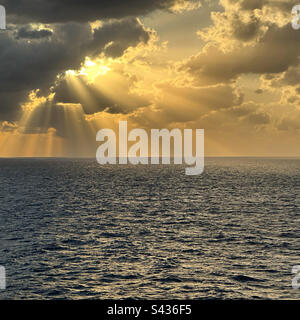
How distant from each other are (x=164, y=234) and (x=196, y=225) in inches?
332

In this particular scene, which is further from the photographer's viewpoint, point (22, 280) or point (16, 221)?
point (16, 221)

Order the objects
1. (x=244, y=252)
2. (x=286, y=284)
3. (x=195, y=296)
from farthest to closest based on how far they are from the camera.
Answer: (x=244, y=252)
(x=286, y=284)
(x=195, y=296)

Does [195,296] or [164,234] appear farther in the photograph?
[164,234]

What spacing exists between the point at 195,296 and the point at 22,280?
49.8ft

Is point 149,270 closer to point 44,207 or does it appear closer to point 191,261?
point 191,261

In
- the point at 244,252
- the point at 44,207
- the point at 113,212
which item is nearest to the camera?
the point at 244,252

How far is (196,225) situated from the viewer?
57.7 metres

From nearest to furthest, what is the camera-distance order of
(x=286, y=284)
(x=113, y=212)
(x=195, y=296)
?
(x=195, y=296) < (x=286, y=284) < (x=113, y=212)

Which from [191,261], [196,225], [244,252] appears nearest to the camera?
[191,261]

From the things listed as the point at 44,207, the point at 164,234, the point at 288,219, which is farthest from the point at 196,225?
the point at 44,207

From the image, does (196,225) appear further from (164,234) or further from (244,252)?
(244,252)

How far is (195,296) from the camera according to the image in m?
29.5

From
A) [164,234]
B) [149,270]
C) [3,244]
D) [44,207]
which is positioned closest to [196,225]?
[164,234]
